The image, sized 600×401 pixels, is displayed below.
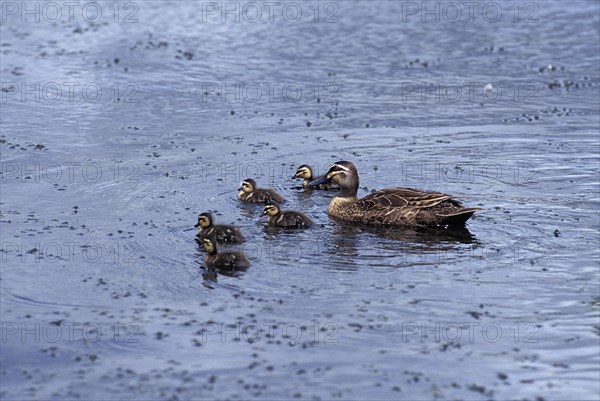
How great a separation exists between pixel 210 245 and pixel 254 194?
2.40 meters

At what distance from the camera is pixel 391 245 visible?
12.3m

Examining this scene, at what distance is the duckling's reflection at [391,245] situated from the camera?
1162 centimetres

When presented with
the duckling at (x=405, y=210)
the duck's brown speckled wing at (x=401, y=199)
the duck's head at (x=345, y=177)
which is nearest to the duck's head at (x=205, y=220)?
the duckling at (x=405, y=210)

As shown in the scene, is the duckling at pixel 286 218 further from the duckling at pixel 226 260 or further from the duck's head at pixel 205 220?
the duckling at pixel 226 260

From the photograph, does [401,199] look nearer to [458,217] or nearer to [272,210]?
[458,217]

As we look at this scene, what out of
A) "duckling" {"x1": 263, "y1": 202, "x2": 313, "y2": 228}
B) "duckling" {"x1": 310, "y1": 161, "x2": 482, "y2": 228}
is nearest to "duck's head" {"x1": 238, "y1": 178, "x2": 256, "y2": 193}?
"duckling" {"x1": 263, "y1": 202, "x2": 313, "y2": 228}

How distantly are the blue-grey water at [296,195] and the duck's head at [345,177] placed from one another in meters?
0.49

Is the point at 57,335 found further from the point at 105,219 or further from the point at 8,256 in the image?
the point at 105,219

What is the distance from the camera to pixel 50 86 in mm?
18844

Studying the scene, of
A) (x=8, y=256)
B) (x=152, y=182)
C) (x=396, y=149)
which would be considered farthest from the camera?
(x=396, y=149)

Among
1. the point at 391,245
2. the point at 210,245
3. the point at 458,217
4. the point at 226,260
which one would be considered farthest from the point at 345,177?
the point at 226,260

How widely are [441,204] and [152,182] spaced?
378 centimetres

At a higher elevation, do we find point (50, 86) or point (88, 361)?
point (50, 86)

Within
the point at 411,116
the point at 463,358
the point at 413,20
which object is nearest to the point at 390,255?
the point at 463,358
